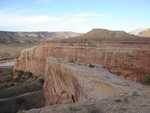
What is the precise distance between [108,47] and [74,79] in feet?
33.0

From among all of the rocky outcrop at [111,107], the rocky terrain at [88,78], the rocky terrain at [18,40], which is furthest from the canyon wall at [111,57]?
the rocky terrain at [18,40]

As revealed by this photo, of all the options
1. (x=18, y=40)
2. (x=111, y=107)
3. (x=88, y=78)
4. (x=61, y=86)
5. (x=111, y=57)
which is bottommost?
(x=18, y=40)

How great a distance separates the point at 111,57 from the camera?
76.7ft

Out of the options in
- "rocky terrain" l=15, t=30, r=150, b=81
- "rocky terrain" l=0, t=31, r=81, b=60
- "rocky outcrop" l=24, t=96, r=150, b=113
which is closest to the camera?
"rocky outcrop" l=24, t=96, r=150, b=113

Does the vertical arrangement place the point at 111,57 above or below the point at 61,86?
above

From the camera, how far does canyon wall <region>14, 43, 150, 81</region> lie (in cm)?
2069

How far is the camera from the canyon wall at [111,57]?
20.7 meters

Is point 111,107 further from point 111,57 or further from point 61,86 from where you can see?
point 111,57

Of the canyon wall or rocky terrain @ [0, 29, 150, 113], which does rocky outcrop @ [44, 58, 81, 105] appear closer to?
rocky terrain @ [0, 29, 150, 113]

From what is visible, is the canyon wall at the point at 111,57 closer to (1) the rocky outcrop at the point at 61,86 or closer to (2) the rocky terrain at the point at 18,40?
(1) the rocky outcrop at the point at 61,86

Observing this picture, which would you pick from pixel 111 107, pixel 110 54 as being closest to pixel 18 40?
pixel 110 54

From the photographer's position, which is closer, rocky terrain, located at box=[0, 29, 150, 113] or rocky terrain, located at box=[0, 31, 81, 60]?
rocky terrain, located at box=[0, 29, 150, 113]

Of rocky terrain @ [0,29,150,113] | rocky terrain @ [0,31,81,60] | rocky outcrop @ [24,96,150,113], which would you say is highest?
rocky outcrop @ [24,96,150,113]

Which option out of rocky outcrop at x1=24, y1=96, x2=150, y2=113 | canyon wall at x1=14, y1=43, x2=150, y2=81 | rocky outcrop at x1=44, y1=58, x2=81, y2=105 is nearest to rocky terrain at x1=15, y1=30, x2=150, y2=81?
canyon wall at x1=14, y1=43, x2=150, y2=81
